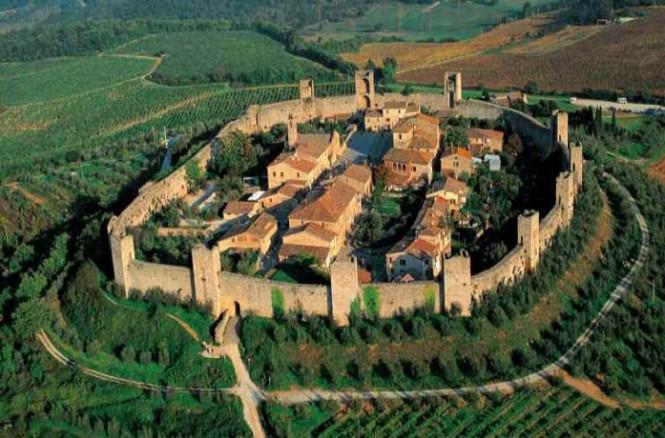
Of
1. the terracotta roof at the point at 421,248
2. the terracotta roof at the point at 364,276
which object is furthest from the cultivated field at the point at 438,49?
the terracotta roof at the point at 364,276

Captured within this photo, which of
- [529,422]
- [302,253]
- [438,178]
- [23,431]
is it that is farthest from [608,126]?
[23,431]

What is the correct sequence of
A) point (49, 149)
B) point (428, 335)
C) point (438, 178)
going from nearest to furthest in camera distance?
point (428, 335)
point (438, 178)
point (49, 149)

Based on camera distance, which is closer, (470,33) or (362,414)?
(362,414)

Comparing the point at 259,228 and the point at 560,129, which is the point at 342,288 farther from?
the point at 560,129

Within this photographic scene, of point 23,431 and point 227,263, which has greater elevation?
point 227,263

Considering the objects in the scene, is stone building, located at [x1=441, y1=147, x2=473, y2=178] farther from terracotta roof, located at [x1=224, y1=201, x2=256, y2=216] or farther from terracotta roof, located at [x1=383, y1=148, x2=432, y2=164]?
terracotta roof, located at [x1=224, y1=201, x2=256, y2=216]

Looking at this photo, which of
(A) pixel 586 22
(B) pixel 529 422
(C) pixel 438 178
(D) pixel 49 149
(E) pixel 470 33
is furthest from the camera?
(E) pixel 470 33

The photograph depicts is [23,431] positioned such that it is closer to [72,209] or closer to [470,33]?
[72,209]
